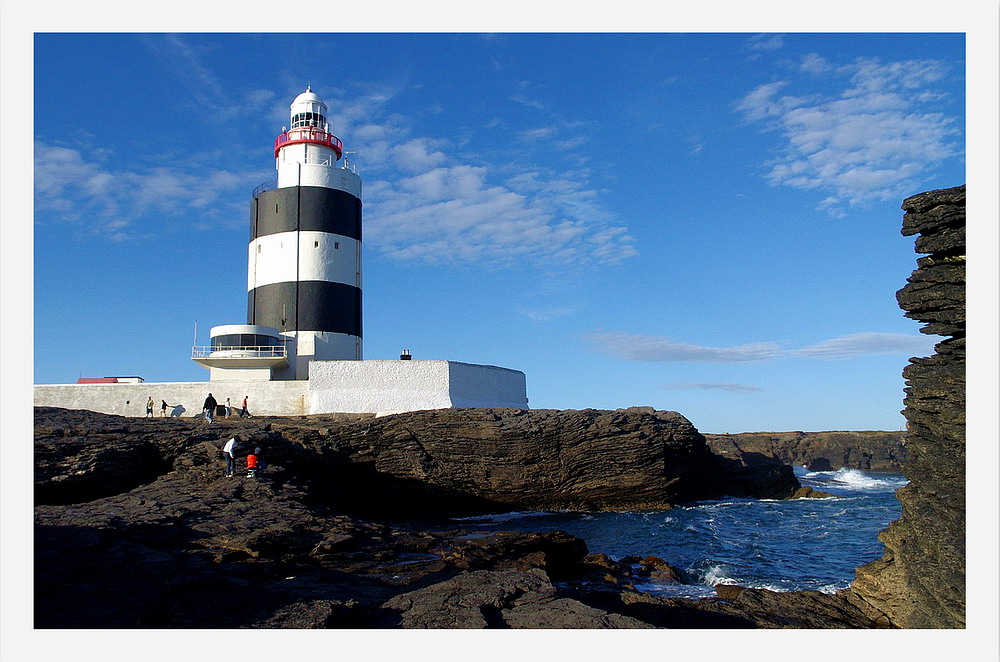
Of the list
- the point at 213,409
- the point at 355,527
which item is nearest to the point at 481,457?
the point at 213,409

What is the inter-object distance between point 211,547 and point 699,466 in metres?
21.5

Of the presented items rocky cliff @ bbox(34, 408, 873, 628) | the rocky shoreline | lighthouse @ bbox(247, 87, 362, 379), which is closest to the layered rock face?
the rocky shoreline

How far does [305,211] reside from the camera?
2941cm

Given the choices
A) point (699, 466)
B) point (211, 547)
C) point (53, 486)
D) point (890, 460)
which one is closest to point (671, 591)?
point (211, 547)

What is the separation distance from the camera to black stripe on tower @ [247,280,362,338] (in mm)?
28672

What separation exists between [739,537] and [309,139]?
2422cm

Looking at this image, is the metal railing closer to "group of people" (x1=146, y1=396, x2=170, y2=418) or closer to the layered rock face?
"group of people" (x1=146, y1=396, x2=170, y2=418)

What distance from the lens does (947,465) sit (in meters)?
8.45

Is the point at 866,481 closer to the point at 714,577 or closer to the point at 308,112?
the point at 714,577

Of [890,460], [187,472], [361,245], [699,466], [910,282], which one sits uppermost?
[361,245]

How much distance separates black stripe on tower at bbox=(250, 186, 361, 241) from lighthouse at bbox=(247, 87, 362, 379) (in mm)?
43

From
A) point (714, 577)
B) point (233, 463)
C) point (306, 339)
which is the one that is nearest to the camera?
point (714, 577)

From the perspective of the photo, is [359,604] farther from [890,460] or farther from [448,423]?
[890,460]

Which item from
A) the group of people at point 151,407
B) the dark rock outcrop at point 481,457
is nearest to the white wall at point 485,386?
the dark rock outcrop at point 481,457
